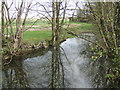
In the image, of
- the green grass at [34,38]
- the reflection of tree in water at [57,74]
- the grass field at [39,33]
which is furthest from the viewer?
the green grass at [34,38]

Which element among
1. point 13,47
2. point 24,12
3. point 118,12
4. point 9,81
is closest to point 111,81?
point 118,12

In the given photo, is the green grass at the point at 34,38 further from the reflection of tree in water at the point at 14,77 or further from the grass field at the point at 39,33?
A: the reflection of tree in water at the point at 14,77

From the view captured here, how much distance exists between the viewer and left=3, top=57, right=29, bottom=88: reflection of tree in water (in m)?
6.44

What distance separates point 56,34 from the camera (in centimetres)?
1636

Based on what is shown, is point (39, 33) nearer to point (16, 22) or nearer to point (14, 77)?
point (16, 22)

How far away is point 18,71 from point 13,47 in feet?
12.3

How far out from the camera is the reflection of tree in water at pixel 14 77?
6.44m

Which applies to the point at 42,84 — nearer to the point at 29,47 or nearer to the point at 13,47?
the point at 13,47

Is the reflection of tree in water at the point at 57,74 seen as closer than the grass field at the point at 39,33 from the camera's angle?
Yes

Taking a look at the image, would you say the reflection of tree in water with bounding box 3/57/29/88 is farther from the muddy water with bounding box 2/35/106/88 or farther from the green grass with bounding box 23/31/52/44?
the green grass with bounding box 23/31/52/44

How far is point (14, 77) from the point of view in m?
7.20

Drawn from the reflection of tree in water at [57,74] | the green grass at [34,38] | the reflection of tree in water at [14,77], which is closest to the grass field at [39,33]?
the green grass at [34,38]

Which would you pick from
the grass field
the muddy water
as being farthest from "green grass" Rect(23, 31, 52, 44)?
the muddy water

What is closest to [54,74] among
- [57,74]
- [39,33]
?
[57,74]
